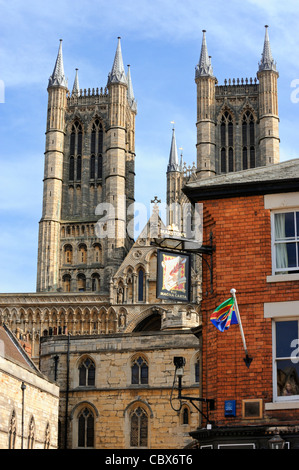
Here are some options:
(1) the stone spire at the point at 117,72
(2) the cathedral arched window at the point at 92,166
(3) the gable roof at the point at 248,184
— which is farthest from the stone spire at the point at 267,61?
(3) the gable roof at the point at 248,184

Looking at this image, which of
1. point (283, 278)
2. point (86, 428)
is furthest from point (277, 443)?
point (86, 428)

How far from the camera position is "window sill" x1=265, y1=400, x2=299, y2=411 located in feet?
67.5

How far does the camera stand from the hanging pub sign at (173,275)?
22.6 metres

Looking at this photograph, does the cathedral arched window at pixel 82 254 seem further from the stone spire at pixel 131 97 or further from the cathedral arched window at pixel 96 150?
the stone spire at pixel 131 97

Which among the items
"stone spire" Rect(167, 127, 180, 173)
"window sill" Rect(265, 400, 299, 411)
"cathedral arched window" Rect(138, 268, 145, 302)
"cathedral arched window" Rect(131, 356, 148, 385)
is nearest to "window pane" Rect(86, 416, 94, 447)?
"cathedral arched window" Rect(131, 356, 148, 385)

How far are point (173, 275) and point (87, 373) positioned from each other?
2421 cm

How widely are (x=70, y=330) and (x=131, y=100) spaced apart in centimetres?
3720

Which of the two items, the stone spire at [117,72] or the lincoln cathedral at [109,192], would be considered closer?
the lincoln cathedral at [109,192]

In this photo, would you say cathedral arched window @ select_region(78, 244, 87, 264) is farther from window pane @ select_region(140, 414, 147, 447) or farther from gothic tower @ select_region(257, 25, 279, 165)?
window pane @ select_region(140, 414, 147, 447)

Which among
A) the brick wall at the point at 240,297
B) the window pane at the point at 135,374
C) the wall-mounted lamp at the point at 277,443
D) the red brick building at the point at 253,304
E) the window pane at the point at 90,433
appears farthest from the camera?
the window pane at the point at 135,374

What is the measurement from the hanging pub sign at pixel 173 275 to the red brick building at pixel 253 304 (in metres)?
0.55

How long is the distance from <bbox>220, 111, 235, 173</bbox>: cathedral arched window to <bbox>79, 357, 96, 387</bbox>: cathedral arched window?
48.7 m

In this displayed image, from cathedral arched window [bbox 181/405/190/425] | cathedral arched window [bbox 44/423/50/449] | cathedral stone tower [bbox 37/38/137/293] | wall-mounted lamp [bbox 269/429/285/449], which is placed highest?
cathedral stone tower [bbox 37/38/137/293]

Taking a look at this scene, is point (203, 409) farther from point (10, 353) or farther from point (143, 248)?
point (143, 248)
